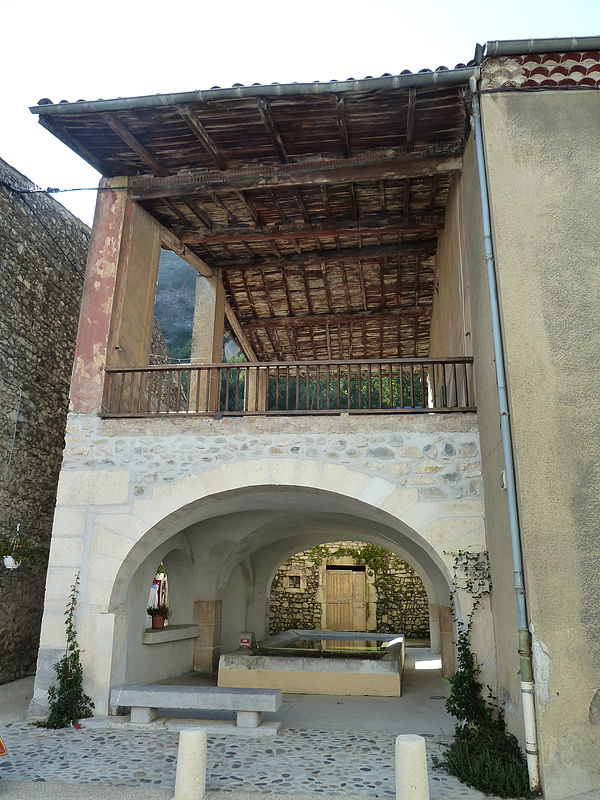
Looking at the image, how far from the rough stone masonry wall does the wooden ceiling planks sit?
2.14 metres

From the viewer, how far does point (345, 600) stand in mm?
16047

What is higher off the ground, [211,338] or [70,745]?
[211,338]

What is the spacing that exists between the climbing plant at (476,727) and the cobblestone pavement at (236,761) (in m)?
0.15

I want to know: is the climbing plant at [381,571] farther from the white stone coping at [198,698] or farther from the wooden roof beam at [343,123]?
the wooden roof beam at [343,123]

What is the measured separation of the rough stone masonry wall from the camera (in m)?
8.39

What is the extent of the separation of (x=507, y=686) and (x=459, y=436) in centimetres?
230

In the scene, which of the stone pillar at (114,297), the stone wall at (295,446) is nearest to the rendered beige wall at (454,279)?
the stone wall at (295,446)

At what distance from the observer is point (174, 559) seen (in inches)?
375

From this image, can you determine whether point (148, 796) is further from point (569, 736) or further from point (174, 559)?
point (174, 559)

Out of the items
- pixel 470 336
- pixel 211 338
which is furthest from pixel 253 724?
pixel 211 338

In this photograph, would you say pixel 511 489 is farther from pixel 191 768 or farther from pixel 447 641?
pixel 447 641

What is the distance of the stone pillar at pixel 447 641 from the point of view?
25.8ft

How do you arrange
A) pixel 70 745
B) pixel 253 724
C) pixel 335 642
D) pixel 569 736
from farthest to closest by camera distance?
pixel 335 642 < pixel 253 724 < pixel 70 745 < pixel 569 736

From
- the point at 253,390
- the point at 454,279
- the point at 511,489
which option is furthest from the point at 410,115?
the point at 253,390
